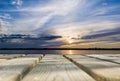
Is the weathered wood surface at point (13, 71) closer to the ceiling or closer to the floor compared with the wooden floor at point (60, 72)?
closer to the ceiling

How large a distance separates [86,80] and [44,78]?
13.2 inches

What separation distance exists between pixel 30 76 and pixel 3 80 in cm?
38

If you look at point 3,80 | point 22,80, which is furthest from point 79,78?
point 3,80

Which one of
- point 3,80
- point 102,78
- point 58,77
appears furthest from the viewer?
point 58,77

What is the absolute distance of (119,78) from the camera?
7.43 feet

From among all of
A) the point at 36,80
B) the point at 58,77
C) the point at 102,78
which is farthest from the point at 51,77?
the point at 102,78

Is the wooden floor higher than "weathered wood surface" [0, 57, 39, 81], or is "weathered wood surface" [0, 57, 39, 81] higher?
"weathered wood surface" [0, 57, 39, 81]

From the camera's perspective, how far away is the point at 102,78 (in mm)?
2275

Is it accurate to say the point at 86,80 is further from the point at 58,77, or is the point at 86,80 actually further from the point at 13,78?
the point at 13,78

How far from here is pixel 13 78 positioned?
7.22 feet

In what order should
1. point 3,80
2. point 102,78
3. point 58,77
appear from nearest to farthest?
1. point 3,80
2. point 102,78
3. point 58,77

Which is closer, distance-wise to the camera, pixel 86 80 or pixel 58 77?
pixel 86 80

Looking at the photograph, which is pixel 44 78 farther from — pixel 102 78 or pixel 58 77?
pixel 102 78

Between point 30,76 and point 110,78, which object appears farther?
point 30,76
